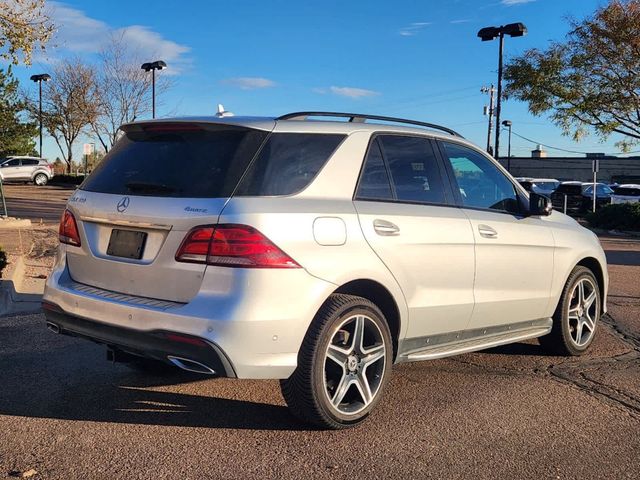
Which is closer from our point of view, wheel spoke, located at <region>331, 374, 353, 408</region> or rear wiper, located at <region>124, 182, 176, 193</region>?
rear wiper, located at <region>124, 182, 176, 193</region>

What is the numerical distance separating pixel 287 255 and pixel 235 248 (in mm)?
283

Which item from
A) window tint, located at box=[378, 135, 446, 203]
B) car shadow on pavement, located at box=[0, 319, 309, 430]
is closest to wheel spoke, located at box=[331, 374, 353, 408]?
car shadow on pavement, located at box=[0, 319, 309, 430]

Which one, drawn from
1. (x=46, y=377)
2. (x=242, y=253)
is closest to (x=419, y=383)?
(x=242, y=253)

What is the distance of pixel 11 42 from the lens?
1307 cm

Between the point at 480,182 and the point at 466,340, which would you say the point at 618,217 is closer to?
the point at 480,182

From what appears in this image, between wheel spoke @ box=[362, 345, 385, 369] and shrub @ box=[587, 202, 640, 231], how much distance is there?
19028 mm

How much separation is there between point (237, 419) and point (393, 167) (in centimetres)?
192

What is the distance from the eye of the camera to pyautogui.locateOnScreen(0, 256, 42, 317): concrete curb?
6.99m

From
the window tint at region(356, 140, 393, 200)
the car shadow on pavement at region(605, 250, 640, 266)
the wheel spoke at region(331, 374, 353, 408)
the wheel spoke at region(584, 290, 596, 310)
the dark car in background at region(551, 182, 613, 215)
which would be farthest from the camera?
the dark car in background at region(551, 182, 613, 215)

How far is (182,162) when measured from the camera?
3891mm

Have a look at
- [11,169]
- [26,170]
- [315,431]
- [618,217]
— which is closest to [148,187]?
[315,431]

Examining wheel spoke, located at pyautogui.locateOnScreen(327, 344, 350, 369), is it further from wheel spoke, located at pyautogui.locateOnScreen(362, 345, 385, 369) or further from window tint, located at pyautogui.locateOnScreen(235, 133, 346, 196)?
window tint, located at pyautogui.locateOnScreen(235, 133, 346, 196)

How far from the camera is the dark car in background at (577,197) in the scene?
2855 cm

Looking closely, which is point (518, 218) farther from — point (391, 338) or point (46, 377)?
point (46, 377)
